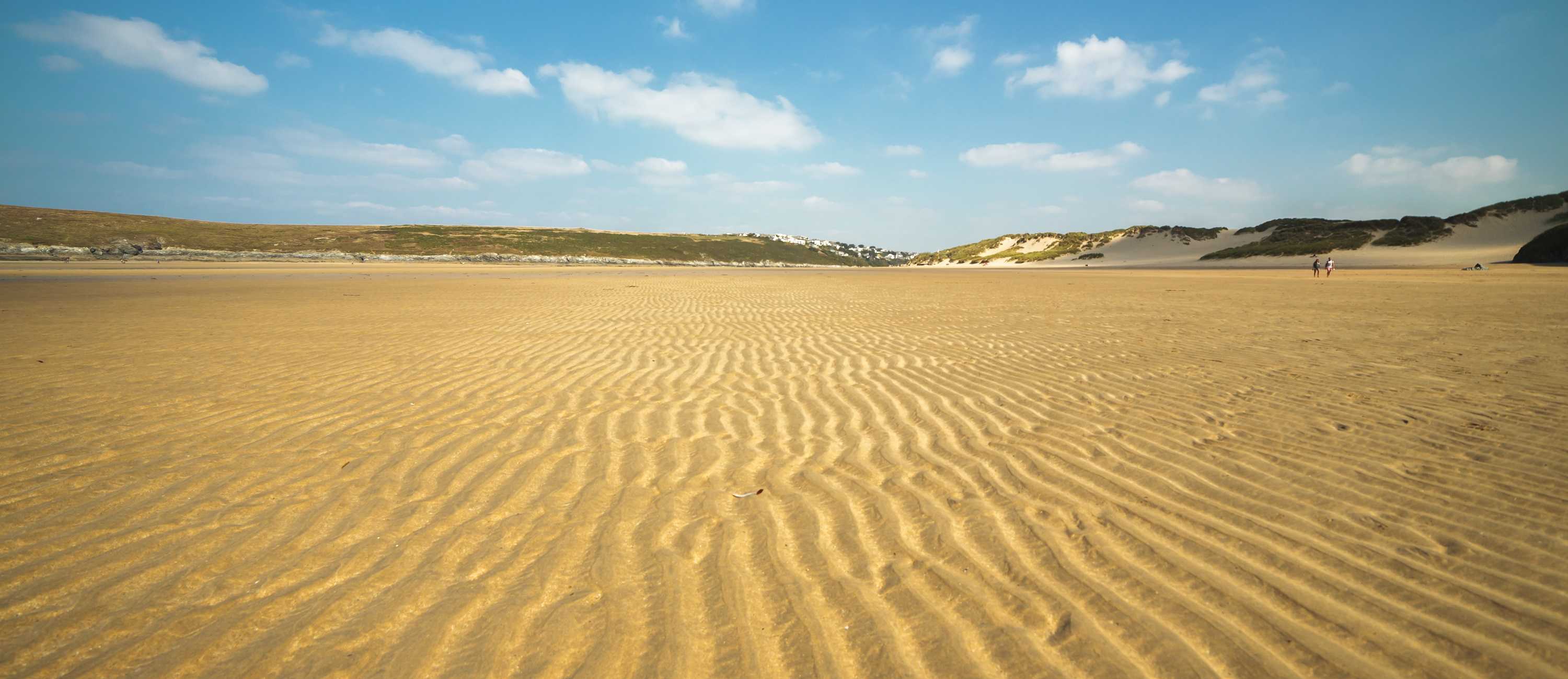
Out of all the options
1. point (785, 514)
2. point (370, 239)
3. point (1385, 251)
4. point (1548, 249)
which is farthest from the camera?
point (370, 239)

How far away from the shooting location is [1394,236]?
45.9 meters

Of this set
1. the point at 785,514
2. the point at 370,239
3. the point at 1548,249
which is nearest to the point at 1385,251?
the point at 1548,249

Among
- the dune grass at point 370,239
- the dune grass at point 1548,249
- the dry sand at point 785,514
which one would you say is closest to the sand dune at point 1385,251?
the dune grass at point 1548,249

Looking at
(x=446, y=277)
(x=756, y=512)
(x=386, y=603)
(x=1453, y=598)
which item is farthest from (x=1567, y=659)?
(x=446, y=277)

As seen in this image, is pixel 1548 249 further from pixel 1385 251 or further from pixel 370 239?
pixel 370 239

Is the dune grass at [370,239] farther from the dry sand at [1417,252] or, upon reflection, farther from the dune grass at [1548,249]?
the dune grass at [1548,249]

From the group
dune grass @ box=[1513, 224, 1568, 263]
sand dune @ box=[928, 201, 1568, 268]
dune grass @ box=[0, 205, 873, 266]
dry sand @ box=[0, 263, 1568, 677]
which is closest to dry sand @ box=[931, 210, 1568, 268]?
sand dune @ box=[928, 201, 1568, 268]

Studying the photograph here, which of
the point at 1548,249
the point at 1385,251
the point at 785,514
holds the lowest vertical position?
the point at 785,514

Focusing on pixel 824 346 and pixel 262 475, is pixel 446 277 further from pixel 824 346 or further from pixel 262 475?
pixel 262 475

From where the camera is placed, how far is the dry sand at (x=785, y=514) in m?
2.04

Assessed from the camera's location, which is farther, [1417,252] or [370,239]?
[370,239]

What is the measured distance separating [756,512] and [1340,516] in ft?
9.44

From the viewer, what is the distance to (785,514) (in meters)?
3.06

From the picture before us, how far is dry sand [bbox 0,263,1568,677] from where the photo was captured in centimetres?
204
